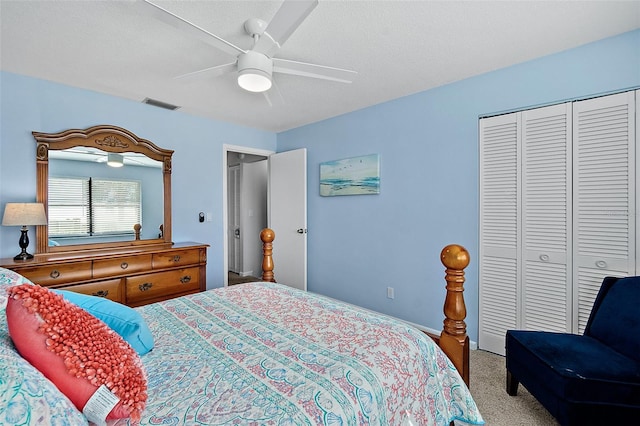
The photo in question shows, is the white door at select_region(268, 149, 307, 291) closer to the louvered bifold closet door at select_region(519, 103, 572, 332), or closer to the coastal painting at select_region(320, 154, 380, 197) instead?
the coastal painting at select_region(320, 154, 380, 197)

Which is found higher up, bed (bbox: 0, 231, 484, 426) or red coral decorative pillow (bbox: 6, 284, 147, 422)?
red coral decorative pillow (bbox: 6, 284, 147, 422)

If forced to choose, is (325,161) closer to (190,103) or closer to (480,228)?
(190,103)

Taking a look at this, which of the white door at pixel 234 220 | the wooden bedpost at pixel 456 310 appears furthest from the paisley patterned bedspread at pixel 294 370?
the white door at pixel 234 220

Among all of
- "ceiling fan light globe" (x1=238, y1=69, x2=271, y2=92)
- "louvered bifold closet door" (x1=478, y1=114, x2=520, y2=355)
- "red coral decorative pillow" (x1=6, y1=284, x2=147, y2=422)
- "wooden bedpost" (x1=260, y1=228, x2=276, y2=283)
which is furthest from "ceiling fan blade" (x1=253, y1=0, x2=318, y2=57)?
"louvered bifold closet door" (x1=478, y1=114, x2=520, y2=355)

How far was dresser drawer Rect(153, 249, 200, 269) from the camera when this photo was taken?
9.86 ft

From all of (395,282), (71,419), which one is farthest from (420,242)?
(71,419)

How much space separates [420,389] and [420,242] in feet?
6.32

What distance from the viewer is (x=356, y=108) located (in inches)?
137

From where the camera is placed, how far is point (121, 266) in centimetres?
276

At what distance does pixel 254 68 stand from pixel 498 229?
90.5 inches

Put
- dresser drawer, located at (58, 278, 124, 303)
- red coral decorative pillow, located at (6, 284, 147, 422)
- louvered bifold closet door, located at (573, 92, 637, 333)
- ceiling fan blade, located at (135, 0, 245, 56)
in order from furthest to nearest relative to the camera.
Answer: dresser drawer, located at (58, 278, 124, 303) < louvered bifold closet door, located at (573, 92, 637, 333) < ceiling fan blade, located at (135, 0, 245, 56) < red coral decorative pillow, located at (6, 284, 147, 422)

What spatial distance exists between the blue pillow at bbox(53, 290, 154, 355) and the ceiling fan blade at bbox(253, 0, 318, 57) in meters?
1.48

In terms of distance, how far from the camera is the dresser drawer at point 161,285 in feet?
9.30

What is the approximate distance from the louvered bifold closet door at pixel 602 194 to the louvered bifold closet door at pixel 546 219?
0.06 meters
